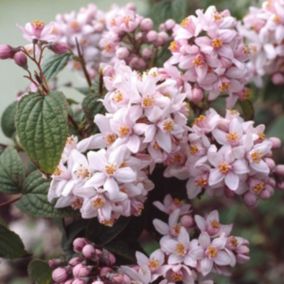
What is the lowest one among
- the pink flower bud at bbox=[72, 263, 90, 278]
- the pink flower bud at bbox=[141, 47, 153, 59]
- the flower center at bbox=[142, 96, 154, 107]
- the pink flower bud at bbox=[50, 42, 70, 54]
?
the pink flower bud at bbox=[72, 263, 90, 278]

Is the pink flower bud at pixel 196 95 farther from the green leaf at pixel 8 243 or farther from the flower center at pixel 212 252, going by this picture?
the green leaf at pixel 8 243

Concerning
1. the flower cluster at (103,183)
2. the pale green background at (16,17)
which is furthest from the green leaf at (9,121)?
the pale green background at (16,17)

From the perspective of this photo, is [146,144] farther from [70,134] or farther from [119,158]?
[70,134]

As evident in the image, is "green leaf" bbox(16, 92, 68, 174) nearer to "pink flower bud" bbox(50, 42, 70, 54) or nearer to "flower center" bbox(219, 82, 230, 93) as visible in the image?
"pink flower bud" bbox(50, 42, 70, 54)

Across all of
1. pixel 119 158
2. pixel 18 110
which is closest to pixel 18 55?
pixel 18 110

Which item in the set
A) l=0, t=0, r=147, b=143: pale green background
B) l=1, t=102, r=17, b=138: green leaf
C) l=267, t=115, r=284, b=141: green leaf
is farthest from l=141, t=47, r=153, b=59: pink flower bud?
l=0, t=0, r=147, b=143: pale green background
